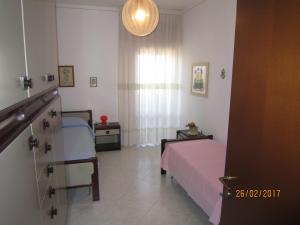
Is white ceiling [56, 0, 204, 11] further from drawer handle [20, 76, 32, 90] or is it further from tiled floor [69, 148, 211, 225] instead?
drawer handle [20, 76, 32, 90]

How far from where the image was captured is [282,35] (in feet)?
2.92

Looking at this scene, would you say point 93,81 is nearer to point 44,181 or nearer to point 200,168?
point 200,168

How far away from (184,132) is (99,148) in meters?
1.74

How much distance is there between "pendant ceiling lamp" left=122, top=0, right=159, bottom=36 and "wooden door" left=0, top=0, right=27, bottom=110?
1.67m

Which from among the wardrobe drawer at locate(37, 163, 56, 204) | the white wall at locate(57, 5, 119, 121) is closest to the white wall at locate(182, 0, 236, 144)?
the white wall at locate(57, 5, 119, 121)

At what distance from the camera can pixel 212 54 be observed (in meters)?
3.65

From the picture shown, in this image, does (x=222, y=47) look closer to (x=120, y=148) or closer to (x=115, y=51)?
(x=115, y=51)

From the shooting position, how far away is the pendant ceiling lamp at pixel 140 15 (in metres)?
2.40

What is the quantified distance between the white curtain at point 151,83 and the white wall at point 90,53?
22 cm

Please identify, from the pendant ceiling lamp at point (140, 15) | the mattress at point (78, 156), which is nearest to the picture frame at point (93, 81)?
the mattress at point (78, 156)

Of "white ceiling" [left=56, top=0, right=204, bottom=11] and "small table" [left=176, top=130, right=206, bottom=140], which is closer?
"small table" [left=176, top=130, right=206, bottom=140]

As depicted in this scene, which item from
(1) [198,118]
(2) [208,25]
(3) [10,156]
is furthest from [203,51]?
(3) [10,156]

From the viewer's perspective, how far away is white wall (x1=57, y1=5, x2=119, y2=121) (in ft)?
14.0

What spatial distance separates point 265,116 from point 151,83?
3.80 metres
